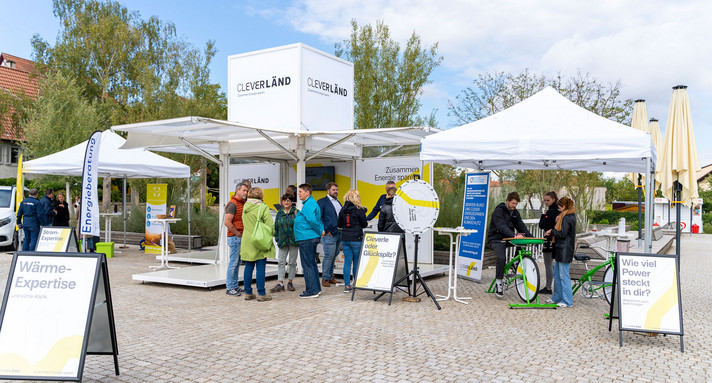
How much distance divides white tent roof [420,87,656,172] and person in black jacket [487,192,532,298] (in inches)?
33.2

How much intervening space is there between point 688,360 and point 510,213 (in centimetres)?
360

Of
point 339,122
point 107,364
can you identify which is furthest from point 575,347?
point 339,122

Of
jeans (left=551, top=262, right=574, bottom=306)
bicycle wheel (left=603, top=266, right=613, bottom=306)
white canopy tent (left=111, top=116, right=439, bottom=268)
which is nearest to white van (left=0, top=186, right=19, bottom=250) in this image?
white canopy tent (left=111, top=116, right=439, bottom=268)

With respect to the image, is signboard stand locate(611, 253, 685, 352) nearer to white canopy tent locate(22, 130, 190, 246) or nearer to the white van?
white canopy tent locate(22, 130, 190, 246)

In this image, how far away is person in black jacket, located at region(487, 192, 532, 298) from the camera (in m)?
8.37

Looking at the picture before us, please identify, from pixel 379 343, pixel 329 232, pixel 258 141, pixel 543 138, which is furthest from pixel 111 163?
pixel 543 138

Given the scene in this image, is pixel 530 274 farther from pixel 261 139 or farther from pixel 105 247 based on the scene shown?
pixel 105 247

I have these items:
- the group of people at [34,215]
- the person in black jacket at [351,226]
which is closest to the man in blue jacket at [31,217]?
the group of people at [34,215]

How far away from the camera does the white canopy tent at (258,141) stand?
929 cm

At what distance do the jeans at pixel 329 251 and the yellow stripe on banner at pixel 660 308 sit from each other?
4.54m

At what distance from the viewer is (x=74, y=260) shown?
15.0 ft

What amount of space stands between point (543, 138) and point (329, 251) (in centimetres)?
368

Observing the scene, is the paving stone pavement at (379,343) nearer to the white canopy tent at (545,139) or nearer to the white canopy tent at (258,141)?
the white canopy tent at (545,139)

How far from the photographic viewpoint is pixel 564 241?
7500mm
